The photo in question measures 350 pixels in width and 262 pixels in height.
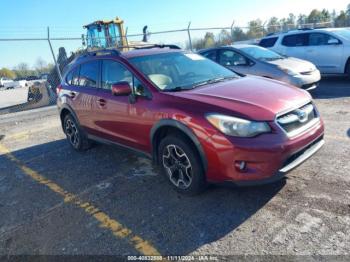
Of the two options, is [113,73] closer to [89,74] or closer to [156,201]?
[89,74]

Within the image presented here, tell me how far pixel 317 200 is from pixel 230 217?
942 millimetres

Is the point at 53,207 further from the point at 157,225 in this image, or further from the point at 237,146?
the point at 237,146

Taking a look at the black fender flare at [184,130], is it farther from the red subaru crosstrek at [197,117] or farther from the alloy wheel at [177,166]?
the alloy wheel at [177,166]

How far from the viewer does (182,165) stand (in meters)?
3.85

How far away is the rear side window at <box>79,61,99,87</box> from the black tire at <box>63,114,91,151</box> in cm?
81

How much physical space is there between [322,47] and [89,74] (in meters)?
8.04

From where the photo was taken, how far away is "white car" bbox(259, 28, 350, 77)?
392 inches

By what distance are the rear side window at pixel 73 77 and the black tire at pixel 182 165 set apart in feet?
8.64

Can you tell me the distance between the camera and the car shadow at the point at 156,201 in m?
3.22

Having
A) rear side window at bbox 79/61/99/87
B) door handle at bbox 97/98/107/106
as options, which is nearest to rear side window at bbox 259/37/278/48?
rear side window at bbox 79/61/99/87

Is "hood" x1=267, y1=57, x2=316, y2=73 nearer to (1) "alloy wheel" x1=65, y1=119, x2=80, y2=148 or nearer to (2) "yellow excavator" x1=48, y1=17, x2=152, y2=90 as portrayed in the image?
(1) "alloy wheel" x1=65, y1=119, x2=80, y2=148

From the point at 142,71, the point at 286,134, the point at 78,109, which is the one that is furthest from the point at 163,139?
the point at 78,109

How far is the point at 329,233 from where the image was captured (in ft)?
9.66

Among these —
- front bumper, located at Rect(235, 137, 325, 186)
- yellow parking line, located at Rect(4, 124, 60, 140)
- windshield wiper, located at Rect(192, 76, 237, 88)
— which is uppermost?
windshield wiper, located at Rect(192, 76, 237, 88)
